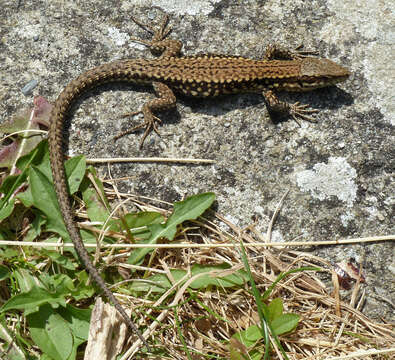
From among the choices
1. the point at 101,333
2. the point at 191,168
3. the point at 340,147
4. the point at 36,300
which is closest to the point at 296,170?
the point at 340,147

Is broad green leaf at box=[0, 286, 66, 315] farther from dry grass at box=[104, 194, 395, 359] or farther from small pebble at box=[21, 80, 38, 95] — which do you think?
small pebble at box=[21, 80, 38, 95]

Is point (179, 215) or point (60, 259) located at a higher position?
point (179, 215)

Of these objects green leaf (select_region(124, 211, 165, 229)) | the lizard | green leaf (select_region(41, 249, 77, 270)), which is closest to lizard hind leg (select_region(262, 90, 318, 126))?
the lizard

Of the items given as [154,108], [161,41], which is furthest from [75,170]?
[161,41]

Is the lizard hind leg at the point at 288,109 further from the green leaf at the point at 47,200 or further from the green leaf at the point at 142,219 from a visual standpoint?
the green leaf at the point at 47,200

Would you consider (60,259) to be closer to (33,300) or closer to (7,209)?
(33,300)

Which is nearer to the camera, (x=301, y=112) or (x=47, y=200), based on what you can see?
(x=47, y=200)
